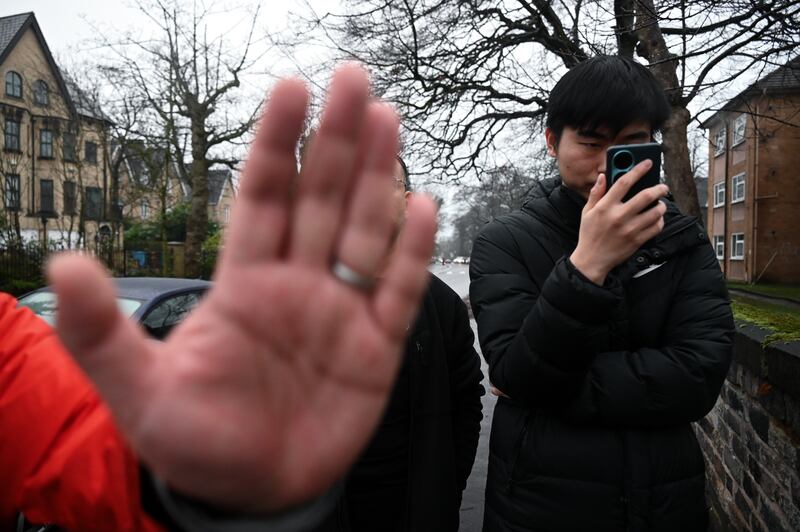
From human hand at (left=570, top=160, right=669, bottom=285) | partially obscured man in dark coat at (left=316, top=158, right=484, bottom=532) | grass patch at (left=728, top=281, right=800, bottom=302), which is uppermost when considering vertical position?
human hand at (left=570, top=160, right=669, bottom=285)

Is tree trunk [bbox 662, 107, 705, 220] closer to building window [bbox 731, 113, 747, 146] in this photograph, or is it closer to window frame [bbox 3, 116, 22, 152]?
building window [bbox 731, 113, 747, 146]

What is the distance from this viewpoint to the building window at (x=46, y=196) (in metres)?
28.7

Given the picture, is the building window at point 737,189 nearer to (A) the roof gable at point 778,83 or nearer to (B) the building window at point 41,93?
(A) the roof gable at point 778,83

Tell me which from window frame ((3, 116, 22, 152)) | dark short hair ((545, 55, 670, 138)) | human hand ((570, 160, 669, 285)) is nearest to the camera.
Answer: human hand ((570, 160, 669, 285))

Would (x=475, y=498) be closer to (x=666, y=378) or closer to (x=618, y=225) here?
(x=666, y=378)

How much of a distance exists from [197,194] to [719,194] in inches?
1113

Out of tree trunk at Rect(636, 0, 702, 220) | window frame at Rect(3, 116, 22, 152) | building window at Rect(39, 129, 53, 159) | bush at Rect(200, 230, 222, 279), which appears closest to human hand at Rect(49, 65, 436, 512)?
tree trunk at Rect(636, 0, 702, 220)

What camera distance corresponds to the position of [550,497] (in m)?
1.54

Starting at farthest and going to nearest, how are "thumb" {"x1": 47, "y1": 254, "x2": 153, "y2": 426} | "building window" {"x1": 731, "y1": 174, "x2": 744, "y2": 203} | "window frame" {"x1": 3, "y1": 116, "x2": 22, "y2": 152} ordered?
"building window" {"x1": 731, "y1": 174, "x2": 744, "y2": 203}
"window frame" {"x1": 3, "y1": 116, "x2": 22, "y2": 152}
"thumb" {"x1": 47, "y1": 254, "x2": 153, "y2": 426}

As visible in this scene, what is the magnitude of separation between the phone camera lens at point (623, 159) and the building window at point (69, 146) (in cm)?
2145

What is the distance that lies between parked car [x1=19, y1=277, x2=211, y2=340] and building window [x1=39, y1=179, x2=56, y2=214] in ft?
87.0

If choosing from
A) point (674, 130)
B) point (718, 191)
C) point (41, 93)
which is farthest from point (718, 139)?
point (718, 191)

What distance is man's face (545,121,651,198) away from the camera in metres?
1.72

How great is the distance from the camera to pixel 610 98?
1699 mm
